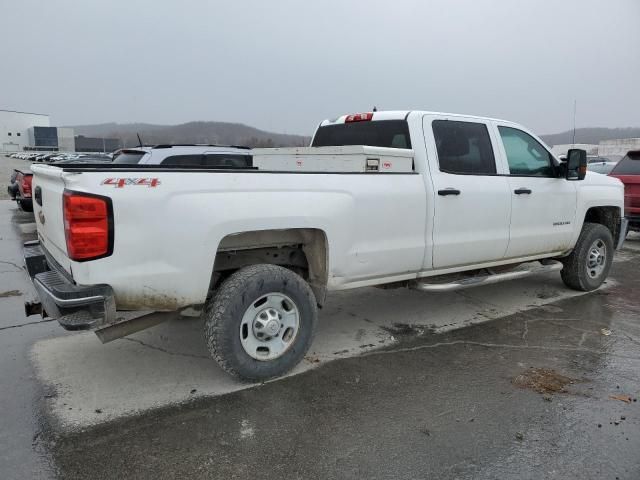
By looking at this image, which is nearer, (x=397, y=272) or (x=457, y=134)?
(x=397, y=272)

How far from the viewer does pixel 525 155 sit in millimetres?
5398

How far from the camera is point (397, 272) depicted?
4352 mm

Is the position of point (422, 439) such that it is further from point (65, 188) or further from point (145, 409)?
point (65, 188)

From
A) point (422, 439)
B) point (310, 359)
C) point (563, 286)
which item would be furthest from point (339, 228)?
Answer: point (563, 286)

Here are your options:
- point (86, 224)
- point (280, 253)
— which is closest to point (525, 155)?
point (280, 253)

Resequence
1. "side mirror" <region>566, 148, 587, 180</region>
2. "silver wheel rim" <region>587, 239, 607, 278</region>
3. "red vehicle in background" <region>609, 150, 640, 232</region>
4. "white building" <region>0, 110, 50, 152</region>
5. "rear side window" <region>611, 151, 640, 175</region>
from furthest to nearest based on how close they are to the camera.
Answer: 1. "white building" <region>0, 110, 50, 152</region>
2. "rear side window" <region>611, 151, 640, 175</region>
3. "red vehicle in background" <region>609, 150, 640, 232</region>
4. "silver wheel rim" <region>587, 239, 607, 278</region>
5. "side mirror" <region>566, 148, 587, 180</region>

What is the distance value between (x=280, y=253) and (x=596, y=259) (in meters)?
4.47

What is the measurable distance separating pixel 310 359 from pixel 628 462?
90.3 inches

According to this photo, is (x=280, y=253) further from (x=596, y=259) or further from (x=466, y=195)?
(x=596, y=259)

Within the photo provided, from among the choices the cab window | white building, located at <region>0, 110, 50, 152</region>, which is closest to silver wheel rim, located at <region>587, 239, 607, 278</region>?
the cab window

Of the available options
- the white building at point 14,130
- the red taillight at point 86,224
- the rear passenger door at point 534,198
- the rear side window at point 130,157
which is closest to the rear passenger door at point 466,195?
the rear passenger door at point 534,198

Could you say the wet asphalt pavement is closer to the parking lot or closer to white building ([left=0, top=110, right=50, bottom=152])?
the parking lot

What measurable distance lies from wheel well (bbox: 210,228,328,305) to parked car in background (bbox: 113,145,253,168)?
391cm

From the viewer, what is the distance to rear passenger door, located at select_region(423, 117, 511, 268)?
4.50 metres
